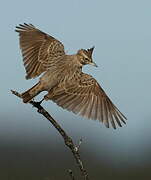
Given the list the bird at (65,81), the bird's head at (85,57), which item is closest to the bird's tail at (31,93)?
the bird at (65,81)

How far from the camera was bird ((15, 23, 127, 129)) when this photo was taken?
9820 millimetres

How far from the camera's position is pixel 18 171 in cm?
2084

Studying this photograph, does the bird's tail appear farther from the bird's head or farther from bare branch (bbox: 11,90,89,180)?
the bird's head

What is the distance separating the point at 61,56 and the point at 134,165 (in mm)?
13617

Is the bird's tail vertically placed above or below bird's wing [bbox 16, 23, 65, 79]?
below

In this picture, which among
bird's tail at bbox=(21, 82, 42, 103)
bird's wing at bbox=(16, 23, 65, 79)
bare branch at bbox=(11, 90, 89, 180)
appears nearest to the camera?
bare branch at bbox=(11, 90, 89, 180)

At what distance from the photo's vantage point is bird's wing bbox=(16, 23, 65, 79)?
417 inches

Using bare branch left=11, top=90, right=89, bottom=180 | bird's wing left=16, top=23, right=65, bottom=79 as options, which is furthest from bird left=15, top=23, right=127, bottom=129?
bare branch left=11, top=90, right=89, bottom=180

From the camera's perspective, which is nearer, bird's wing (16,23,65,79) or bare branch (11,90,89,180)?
bare branch (11,90,89,180)

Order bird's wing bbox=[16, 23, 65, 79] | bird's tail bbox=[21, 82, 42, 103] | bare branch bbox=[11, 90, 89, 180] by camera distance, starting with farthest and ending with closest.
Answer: bird's wing bbox=[16, 23, 65, 79]
bird's tail bbox=[21, 82, 42, 103]
bare branch bbox=[11, 90, 89, 180]

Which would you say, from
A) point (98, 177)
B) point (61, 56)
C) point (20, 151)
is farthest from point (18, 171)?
point (61, 56)

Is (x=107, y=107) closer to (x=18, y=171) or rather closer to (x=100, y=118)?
(x=100, y=118)

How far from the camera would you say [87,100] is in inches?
407

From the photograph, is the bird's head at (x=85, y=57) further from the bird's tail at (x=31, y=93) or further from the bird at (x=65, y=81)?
the bird's tail at (x=31, y=93)
